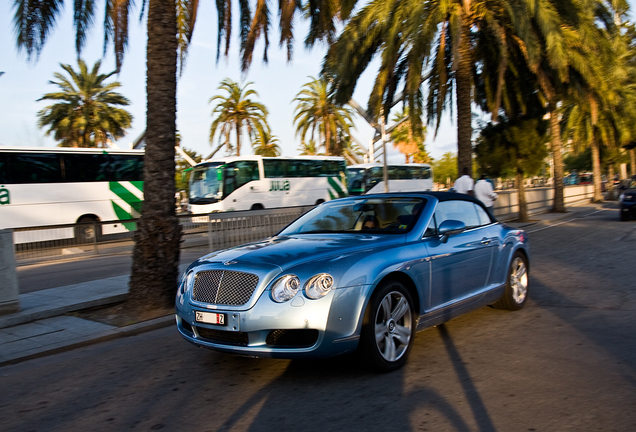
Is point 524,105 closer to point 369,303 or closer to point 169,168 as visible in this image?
point 169,168

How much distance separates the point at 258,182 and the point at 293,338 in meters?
25.8

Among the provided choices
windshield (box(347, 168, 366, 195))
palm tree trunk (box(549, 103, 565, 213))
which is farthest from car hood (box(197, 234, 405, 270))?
windshield (box(347, 168, 366, 195))

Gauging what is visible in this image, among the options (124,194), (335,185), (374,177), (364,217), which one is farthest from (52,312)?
(374,177)

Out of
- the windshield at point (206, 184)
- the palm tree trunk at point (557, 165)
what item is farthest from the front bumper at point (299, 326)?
the windshield at point (206, 184)

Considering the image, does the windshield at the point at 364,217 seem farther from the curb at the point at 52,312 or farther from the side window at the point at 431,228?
the curb at the point at 52,312

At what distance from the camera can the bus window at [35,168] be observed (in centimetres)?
2014

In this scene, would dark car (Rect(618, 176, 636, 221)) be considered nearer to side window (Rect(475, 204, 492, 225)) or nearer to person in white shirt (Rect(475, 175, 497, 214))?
person in white shirt (Rect(475, 175, 497, 214))

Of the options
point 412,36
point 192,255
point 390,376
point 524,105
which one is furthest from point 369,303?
point 524,105

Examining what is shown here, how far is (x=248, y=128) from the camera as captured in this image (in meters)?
45.0

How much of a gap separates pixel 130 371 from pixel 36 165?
60.0 ft

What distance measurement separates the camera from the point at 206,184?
28453 mm

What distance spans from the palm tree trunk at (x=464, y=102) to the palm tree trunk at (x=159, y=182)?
1098 cm

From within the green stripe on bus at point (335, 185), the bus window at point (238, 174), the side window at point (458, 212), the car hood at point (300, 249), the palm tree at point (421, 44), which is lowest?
the car hood at point (300, 249)

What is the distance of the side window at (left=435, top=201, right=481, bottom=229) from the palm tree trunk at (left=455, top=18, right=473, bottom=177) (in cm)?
1064
